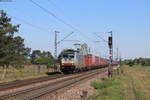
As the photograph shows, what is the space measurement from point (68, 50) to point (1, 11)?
42.0 feet

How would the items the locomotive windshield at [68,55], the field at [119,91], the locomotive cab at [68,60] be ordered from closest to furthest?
the field at [119,91]
the locomotive cab at [68,60]
the locomotive windshield at [68,55]

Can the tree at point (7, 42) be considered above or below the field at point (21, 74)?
above

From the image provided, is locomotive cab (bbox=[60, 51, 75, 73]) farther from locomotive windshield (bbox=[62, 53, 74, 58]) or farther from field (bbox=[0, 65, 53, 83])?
field (bbox=[0, 65, 53, 83])

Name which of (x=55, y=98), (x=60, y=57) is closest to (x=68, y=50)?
(x=60, y=57)

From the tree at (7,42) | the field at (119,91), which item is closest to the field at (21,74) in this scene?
the tree at (7,42)

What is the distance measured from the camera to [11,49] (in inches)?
1849

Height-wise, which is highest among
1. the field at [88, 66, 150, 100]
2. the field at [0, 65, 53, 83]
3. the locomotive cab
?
the locomotive cab

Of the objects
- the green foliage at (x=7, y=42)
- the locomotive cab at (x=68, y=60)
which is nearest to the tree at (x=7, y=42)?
the green foliage at (x=7, y=42)

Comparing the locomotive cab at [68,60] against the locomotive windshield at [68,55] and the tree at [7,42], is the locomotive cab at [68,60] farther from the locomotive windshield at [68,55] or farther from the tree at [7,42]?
the tree at [7,42]

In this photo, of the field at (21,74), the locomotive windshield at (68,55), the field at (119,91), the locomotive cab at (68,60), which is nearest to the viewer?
the field at (119,91)

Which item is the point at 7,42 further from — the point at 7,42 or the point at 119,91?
the point at 119,91

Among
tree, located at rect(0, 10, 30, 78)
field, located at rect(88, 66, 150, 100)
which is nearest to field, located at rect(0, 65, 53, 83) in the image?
tree, located at rect(0, 10, 30, 78)

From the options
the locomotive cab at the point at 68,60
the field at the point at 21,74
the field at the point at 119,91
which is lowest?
the field at the point at 119,91

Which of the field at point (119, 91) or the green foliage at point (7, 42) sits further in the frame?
the green foliage at point (7, 42)
